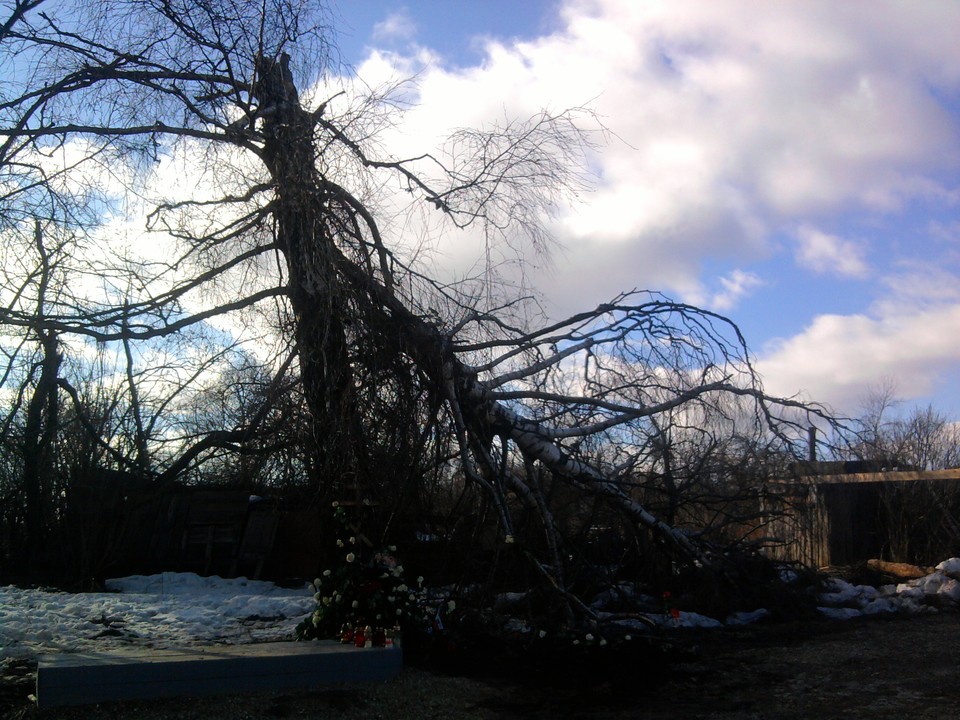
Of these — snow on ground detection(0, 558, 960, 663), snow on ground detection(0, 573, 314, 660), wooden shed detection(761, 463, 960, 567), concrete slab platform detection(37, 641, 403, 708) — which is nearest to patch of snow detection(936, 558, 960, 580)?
snow on ground detection(0, 558, 960, 663)

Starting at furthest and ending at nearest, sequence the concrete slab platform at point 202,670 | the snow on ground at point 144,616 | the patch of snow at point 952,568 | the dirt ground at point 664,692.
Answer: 1. the patch of snow at point 952,568
2. the snow on ground at point 144,616
3. the dirt ground at point 664,692
4. the concrete slab platform at point 202,670

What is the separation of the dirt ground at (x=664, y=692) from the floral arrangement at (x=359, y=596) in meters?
0.48

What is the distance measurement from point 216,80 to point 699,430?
5.81 meters

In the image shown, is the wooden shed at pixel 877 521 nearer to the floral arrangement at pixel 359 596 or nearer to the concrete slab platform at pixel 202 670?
the floral arrangement at pixel 359 596

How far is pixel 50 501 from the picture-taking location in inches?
525

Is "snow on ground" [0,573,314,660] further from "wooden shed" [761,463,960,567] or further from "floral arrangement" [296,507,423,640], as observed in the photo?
"wooden shed" [761,463,960,567]

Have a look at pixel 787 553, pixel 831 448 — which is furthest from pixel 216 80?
pixel 787 553

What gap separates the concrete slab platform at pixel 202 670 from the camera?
18.5 ft

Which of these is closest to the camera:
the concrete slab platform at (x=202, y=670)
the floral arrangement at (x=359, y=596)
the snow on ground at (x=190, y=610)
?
the concrete slab platform at (x=202, y=670)

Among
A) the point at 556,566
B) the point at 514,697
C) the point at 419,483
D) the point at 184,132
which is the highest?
the point at 184,132

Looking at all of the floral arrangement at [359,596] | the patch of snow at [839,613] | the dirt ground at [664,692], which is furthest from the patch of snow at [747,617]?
the floral arrangement at [359,596]

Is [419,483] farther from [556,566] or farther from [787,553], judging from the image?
[787,553]

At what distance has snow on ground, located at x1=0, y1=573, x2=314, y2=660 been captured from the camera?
26.0ft

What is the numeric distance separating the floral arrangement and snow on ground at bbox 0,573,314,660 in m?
1.10
